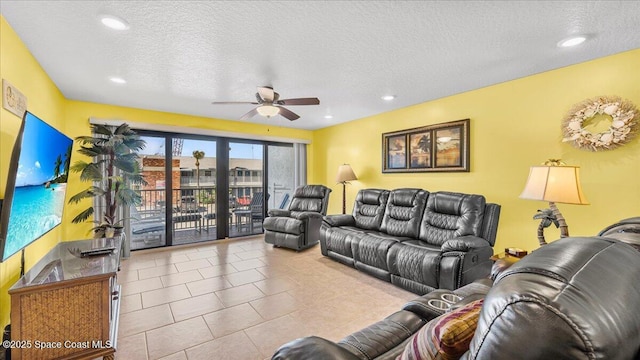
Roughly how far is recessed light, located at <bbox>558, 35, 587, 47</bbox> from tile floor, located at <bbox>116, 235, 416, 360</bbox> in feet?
8.73

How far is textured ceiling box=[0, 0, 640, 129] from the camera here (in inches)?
71.2

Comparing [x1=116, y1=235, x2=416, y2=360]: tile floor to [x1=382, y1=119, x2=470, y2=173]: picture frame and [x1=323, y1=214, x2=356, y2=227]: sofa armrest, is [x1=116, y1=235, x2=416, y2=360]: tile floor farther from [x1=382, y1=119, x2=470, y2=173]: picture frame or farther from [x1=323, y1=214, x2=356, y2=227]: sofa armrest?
[x1=382, y1=119, x2=470, y2=173]: picture frame

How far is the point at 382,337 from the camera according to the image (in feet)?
3.94

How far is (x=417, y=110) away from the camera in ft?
13.8

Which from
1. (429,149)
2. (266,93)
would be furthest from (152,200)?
(429,149)

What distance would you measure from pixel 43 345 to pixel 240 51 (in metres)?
2.45

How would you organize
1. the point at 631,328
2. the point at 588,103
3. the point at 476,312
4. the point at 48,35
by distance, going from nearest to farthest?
1. the point at 631,328
2. the point at 476,312
3. the point at 48,35
4. the point at 588,103

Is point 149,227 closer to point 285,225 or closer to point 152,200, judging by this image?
point 152,200

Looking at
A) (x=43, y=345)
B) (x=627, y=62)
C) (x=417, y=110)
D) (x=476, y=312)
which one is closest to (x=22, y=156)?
(x=43, y=345)

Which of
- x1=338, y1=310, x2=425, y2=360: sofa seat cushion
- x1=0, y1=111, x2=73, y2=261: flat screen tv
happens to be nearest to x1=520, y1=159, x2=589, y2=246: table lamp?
x1=338, y1=310, x2=425, y2=360: sofa seat cushion

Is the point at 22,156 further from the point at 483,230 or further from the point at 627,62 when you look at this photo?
the point at 627,62

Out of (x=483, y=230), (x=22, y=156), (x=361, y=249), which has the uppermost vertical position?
(x=22, y=156)

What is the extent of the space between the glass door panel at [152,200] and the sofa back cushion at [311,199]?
232 centimetres

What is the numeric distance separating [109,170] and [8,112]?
6.01ft
